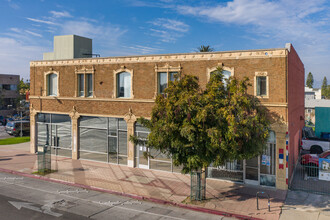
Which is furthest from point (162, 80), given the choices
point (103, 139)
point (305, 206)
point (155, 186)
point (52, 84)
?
point (305, 206)

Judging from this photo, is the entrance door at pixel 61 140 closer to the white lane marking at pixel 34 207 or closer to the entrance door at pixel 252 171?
the white lane marking at pixel 34 207

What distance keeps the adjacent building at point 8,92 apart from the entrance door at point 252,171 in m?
58.4

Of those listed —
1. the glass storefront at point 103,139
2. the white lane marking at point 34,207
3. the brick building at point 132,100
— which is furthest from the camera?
the glass storefront at point 103,139

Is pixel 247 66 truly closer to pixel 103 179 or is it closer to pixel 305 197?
pixel 305 197

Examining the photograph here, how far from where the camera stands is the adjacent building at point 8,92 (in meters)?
60.7

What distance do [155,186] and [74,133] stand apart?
9.70 m

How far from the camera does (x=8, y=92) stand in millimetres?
62312

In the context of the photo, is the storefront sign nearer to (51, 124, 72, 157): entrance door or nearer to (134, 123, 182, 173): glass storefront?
(134, 123, 182, 173): glass storefront

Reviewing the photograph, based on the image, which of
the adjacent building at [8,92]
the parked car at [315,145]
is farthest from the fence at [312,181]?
the adjacent building at [8,92]

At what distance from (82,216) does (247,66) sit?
11816mm

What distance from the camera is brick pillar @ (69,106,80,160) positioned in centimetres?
2262

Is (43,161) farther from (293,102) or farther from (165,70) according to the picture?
(293,102)

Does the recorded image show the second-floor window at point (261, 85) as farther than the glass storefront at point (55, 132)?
No

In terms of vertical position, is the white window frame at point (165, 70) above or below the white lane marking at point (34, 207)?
above
